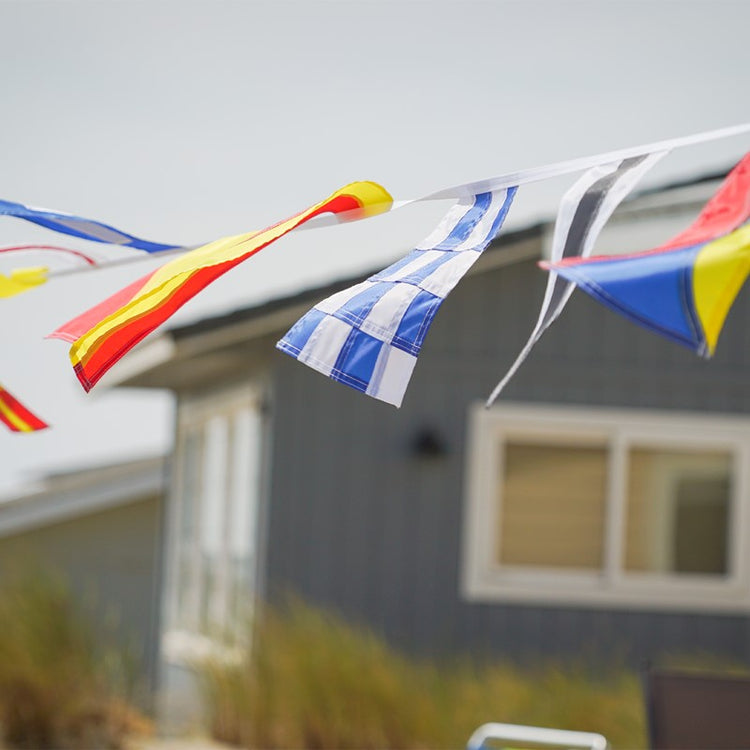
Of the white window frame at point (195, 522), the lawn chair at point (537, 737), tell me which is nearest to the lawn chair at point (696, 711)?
the lawn chair at point (537, 737)

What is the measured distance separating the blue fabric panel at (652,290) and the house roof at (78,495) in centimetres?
1431

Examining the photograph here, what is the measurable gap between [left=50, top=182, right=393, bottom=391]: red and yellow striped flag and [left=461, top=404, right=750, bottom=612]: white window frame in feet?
18.7

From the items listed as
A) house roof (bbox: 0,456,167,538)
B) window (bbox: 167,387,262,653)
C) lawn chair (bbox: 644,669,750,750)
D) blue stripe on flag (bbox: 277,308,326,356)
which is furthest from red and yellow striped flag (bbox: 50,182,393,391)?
house roof (bbox: 0,456,167,538)

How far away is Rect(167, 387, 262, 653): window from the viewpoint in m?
9.62

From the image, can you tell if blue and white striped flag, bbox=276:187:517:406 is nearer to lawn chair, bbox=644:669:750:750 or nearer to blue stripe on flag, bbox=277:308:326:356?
blue stripe on flag, bbox=277:308:326:356

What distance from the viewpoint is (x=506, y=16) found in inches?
383

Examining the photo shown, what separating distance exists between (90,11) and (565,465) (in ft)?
18.3

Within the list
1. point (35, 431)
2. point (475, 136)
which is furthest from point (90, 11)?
point (35, 431)

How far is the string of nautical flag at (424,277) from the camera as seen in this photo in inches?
96.7

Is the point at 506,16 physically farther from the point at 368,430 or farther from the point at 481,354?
the point at 368,430

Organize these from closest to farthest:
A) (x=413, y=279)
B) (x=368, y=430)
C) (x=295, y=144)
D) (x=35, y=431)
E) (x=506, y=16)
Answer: (x=413, y=279) < (x=35, y=431) < (x=368, y=430) < (x=506, y=16) < (x=295, y=144)

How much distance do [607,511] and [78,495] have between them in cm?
895

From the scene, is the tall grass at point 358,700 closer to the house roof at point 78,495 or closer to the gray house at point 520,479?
the gray house at point 520,479

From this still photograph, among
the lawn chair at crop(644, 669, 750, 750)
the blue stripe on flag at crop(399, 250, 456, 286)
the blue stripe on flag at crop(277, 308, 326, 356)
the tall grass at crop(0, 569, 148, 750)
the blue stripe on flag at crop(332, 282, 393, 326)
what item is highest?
the blue stripe on flag at crop(399, 250, 456, 286)
